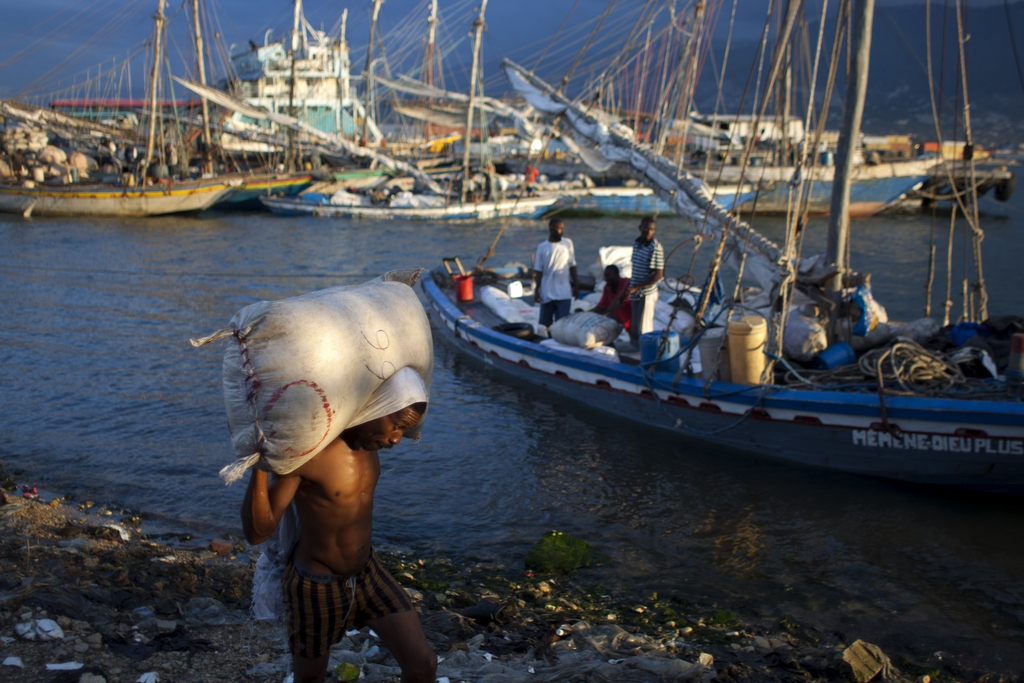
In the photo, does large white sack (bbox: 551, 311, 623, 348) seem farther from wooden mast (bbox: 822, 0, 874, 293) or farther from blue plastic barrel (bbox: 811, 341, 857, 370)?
wooden mast (bbox: 822, 0, 874, 293)

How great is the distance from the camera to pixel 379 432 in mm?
2855

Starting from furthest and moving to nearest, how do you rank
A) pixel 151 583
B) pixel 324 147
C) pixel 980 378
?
pixel 324 147
pixel 980 378
pixel 151 583

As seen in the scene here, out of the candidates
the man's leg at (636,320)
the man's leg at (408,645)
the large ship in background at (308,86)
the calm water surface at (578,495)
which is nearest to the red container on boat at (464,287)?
the calm water surface at (578,495)

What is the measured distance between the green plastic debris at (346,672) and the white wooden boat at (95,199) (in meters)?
32.9

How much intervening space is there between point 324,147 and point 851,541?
40927 mm

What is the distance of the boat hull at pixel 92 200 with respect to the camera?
107ft

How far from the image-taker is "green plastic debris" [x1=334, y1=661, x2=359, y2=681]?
378 cm

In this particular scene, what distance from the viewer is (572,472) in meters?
8.04

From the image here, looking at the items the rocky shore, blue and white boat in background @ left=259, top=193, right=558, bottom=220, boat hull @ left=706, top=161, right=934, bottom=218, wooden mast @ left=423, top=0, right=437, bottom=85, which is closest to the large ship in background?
wooden mast @ left=423, top=0, right=437, bottom=85

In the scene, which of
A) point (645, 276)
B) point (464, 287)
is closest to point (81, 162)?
point (464, 287)

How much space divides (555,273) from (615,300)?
868mm

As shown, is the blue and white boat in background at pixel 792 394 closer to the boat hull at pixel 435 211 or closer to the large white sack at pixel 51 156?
the boat hull at pixel 435 211

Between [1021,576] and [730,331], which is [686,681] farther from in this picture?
[730,331]

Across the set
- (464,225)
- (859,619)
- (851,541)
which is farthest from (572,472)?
(464,225)
